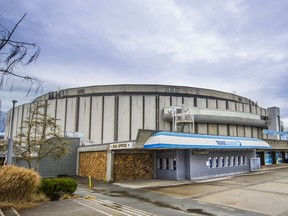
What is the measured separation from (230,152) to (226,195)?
14250 mm

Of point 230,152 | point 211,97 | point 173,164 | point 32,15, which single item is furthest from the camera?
point 211,97

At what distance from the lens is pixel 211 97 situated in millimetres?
50625

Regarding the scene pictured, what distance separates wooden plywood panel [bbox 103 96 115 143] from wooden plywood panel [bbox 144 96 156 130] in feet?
18.3

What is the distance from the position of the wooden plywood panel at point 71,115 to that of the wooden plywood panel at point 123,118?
27.0 feet

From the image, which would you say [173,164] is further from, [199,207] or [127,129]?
[127,129]

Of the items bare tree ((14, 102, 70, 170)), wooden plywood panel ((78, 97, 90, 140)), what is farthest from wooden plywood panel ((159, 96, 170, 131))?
bare tree ((14, 102, 70, 170))

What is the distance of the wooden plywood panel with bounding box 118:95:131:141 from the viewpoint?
42.6 m

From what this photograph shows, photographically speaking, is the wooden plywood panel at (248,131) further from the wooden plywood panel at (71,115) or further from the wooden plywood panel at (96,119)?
the wooden plywood panel at (71,115)

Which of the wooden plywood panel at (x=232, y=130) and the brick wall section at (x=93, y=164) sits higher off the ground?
the wooden plywood panel at (x=232, y=130)

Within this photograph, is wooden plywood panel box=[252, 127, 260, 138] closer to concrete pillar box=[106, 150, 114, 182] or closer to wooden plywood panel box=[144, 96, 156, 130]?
wooden plywood panel box=[144, 96, 156, 130]

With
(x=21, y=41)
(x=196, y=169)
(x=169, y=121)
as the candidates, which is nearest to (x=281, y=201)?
(x=196, y=169)

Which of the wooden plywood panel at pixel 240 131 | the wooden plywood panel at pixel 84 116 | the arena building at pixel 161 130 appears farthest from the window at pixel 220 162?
the wooden plywood panel at pixel 84 116

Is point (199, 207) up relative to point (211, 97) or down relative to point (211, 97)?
down

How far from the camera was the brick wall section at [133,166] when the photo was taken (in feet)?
74.8
